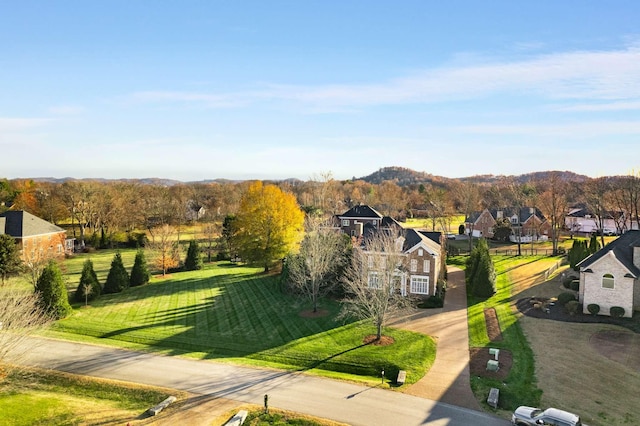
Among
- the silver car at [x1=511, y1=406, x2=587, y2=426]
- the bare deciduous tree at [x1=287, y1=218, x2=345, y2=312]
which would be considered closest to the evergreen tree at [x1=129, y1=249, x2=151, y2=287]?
the bare deciduous tree at [x1=287, y1=218, x2=345, y2=312]

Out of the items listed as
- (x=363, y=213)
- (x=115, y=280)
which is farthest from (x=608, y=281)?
(x=115, y=280)

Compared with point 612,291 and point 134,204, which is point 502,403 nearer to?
point 612,291

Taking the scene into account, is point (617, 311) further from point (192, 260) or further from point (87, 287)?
point (192, 260)

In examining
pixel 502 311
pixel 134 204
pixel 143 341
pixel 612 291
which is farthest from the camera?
pixel 134 204

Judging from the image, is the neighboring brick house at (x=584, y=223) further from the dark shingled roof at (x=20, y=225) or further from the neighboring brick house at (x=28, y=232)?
the dark shingled roof at (x=20, y=225)

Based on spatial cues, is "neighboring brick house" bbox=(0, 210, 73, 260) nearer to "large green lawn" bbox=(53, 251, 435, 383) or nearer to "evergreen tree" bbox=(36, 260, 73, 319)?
"large green lawn" bbox=(53, 251, 435, 383)

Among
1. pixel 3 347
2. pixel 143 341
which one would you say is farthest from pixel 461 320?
pixel 3 347

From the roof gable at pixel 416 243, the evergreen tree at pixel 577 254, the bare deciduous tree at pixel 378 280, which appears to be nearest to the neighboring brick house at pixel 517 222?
the evergreen tree at pixel 577 254
